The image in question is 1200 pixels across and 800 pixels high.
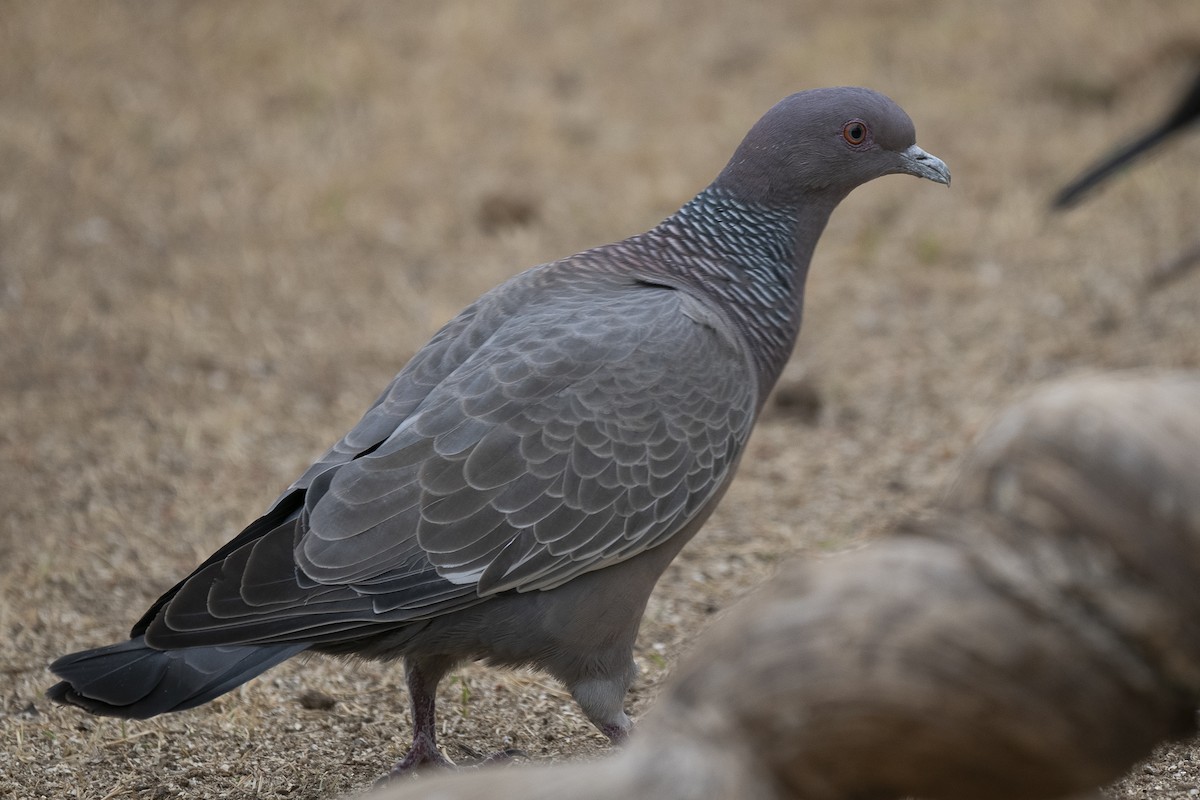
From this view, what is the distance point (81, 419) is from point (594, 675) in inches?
128

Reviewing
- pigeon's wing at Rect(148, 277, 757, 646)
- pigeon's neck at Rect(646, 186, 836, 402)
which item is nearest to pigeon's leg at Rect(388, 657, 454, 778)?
pigeon's wing at Rect(148, 277, 757, 646)

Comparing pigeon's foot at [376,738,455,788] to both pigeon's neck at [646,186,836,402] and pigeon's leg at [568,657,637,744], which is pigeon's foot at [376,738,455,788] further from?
pigeon's neck at [646,186,836,402]

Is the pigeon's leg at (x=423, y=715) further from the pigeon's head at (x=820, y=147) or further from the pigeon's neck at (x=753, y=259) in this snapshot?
the pigeon's head at (x=820, y=147)

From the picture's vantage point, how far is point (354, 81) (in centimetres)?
885

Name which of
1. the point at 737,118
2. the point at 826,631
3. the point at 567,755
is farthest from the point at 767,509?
the point at 737,118

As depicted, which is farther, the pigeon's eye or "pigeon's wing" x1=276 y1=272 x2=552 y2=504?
the pigeon's eye

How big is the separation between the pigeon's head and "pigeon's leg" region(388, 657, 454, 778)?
1576mm

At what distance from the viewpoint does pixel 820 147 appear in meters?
3.61

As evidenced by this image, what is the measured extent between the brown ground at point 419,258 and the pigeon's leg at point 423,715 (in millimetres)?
169

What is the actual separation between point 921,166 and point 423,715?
208 centimetres

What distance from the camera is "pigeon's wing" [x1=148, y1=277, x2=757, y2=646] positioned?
302cm

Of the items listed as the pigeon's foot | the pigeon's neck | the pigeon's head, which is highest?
the pigeon's head

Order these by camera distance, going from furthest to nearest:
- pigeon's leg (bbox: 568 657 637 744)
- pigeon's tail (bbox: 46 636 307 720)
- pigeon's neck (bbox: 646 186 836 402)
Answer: pigeon's neck (bbox: 646 186 836 402)
pigeon's leg (bbox: 568 657 637 744)
pigeon's tail (bbox: 46 636 307 720)

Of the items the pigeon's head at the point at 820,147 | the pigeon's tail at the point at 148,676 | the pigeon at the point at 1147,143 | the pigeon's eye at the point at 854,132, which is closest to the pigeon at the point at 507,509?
the pigeon's tail at the point at 148,676
